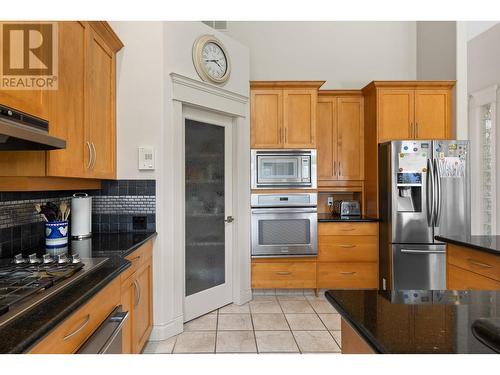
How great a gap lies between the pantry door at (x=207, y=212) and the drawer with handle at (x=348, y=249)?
1069 mm

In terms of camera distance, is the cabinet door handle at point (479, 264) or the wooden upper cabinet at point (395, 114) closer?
the cabinet door handle at point (479, 264)

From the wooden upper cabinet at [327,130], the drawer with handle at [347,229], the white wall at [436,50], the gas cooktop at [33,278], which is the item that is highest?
the white wall at [436,50]

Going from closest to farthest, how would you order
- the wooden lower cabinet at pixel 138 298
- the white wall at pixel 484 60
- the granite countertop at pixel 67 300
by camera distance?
the granite countertop at pixel 67 300 → the wooden lower cabinet at pixel 138 298 → the white wall at pixel 484 60

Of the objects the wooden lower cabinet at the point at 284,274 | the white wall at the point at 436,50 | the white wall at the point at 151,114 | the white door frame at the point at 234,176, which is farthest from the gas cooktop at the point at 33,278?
the white wall at the point at 436,50

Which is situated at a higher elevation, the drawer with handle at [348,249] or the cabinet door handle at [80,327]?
the cabinet door handle at [80,327]

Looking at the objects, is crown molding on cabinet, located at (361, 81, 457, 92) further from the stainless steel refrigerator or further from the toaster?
the toaster

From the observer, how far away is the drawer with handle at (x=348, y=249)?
3750 mm

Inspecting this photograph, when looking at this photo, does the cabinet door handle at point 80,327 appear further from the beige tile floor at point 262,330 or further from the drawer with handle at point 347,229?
the drawer with handle at point 347,229

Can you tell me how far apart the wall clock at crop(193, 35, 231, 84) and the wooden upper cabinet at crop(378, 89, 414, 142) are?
1821mm

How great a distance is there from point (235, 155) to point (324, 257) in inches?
59.8

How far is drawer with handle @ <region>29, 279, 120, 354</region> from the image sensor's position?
101cm

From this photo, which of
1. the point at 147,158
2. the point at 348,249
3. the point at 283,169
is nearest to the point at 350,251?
the point at 348,249

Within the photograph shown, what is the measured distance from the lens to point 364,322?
2.92ft

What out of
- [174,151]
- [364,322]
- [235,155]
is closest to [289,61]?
[235,155]
